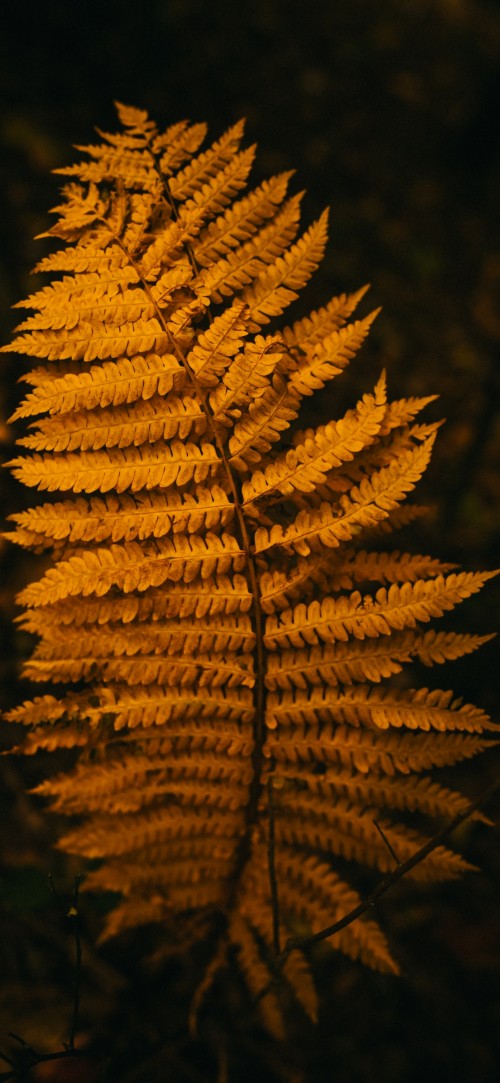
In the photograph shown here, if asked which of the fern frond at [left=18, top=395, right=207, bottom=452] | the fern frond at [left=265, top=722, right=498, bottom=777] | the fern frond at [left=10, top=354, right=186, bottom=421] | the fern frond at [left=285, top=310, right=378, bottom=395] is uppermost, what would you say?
the fern frond at [left=285, top=310, right=378, bottom=395]

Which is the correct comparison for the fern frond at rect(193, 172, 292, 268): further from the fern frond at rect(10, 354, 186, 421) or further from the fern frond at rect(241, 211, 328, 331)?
the fern frond at rect(10, 354, 186, 421)

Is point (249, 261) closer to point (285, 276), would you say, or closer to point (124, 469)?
point (285, 276)

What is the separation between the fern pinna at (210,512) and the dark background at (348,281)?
60cm

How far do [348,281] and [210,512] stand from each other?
2.89 m

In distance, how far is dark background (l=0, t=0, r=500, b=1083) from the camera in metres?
2.16

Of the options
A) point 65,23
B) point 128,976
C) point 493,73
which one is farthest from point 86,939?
point 493,73

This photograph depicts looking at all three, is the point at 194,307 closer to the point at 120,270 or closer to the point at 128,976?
the point at 120,270

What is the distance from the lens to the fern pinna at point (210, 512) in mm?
1262

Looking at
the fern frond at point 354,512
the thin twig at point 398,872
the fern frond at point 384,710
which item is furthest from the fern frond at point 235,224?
the thin twig at point 398,872

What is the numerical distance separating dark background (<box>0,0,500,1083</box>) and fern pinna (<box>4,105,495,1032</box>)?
60 centimetres

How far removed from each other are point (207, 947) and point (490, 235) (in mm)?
3989

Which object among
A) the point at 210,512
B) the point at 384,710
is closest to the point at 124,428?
the point at 210,512

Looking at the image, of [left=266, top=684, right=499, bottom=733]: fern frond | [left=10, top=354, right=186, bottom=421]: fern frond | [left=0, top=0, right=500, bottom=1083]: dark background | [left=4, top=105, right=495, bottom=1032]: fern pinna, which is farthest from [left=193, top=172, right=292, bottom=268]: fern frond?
[left=0, top=0, right=500, bottom=1083]: dark background

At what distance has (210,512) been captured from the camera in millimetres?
1303
